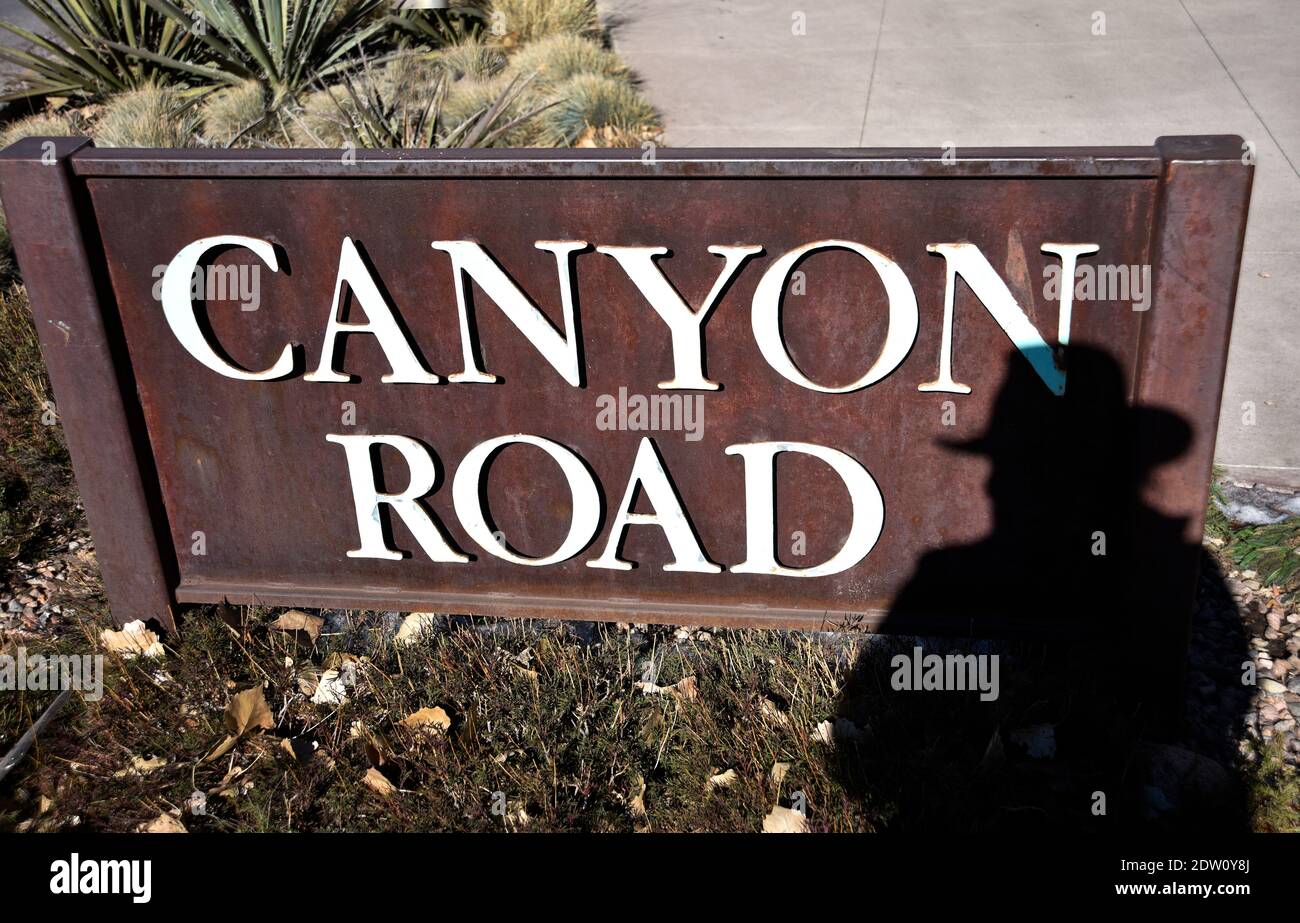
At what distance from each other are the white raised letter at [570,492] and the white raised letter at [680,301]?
36 cm

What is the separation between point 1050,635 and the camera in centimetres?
285

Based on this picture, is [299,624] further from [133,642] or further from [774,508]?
[774,508]

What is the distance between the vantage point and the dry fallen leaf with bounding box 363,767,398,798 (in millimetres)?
2770

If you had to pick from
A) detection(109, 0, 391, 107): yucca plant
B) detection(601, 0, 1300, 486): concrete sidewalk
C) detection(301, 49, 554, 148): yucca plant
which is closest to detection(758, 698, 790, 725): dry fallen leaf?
detection(601, 0, 1300, 486): concrete sidewalk

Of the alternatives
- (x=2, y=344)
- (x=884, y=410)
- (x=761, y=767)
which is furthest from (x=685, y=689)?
(x=2, y=344)

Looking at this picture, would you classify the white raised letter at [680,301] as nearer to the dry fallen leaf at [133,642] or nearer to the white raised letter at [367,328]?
the white raised letter at [367,328]

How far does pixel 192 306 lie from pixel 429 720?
1160 millimetres

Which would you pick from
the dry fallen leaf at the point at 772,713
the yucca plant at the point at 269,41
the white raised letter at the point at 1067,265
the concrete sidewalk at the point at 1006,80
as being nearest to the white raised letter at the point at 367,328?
the dry fallen leaf at the point at 772,713

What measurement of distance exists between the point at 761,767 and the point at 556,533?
78 cm

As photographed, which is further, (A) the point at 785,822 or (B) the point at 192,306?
(B) the point at 192,306

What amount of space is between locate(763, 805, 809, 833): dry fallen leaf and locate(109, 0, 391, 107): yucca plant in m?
6.07

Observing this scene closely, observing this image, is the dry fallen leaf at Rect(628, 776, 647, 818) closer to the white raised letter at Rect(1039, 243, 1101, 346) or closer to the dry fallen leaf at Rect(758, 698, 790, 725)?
the dry fallen leaf at Rect(758, 698, 790, 725)

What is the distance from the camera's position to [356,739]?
2926 mm

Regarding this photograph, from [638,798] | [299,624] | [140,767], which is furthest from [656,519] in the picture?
[140,767]
